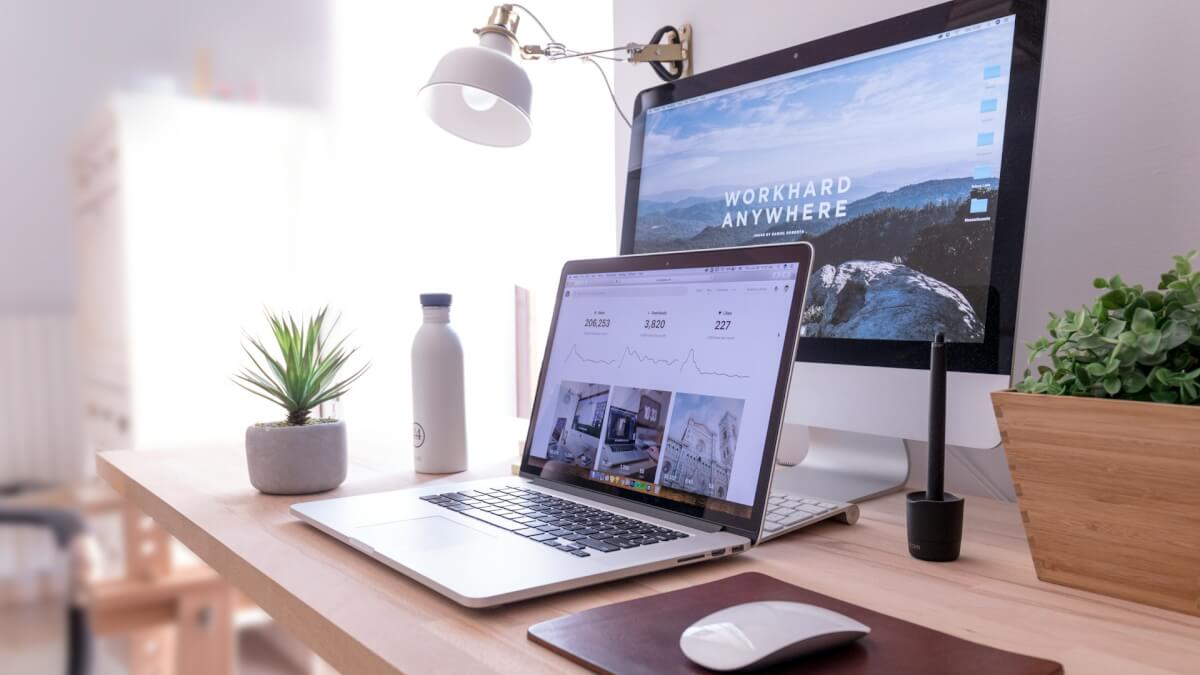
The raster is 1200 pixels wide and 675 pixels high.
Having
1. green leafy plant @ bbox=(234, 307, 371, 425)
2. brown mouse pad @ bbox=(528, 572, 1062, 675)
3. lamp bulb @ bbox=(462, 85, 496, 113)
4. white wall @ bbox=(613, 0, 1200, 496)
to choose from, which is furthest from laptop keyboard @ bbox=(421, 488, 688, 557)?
lamp bulb @ bbox=(462, 85, 496, 113)

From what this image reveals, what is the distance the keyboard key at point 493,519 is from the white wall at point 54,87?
59 centimetres

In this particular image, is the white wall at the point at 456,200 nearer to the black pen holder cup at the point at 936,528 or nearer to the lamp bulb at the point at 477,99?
the lamp bulb at the point at 477,99

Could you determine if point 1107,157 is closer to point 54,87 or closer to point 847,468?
point 847,468

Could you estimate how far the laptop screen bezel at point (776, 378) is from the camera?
2.18 feet

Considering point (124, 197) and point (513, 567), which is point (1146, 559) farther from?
point (124, 197)

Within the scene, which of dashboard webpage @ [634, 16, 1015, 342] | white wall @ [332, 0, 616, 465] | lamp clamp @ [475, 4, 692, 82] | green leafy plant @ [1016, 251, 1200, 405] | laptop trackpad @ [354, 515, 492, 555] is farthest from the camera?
white wall @ [332, 0, 616, 465]

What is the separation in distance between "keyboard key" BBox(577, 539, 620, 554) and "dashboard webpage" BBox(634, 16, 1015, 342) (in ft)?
→ 1.19

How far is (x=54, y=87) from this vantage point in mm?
937

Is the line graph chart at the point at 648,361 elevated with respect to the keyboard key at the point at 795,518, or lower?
elevated

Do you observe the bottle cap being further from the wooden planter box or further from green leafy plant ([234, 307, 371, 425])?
the wooden planter box

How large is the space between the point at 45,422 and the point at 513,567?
75cm

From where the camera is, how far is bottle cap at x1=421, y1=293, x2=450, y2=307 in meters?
0.98

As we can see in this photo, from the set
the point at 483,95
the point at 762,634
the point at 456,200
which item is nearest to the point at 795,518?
the point at 762,634

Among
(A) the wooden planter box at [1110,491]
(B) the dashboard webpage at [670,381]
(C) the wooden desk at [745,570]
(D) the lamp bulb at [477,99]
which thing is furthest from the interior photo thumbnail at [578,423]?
(D) the lamp bulb at [477,99]
